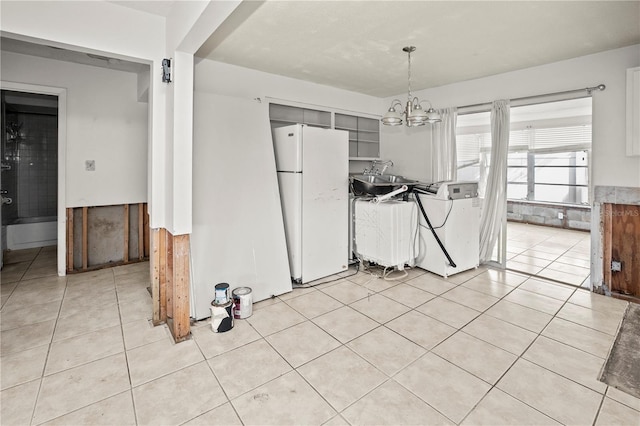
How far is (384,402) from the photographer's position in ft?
6.18

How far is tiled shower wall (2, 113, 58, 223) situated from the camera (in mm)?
5500

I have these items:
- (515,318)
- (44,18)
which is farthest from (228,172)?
(515,318)

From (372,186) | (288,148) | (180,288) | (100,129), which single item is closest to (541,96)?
(372,186)

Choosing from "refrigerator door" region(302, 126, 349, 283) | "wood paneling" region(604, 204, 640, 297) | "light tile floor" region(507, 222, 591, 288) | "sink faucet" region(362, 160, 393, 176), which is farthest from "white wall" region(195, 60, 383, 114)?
"wood paneling" region(604, 204, 640, 297)

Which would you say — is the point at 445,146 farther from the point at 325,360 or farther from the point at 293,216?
the point at 325,360

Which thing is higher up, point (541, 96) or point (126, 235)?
point (541, 96)

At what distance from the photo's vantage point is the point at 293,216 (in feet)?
12.3

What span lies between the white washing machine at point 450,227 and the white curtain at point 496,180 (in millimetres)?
255

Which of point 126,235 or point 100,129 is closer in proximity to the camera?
point 100,129

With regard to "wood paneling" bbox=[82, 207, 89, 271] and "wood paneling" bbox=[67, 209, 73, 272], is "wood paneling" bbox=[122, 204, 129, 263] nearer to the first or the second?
"wood paneling" bbox=[82, 207, 89, 271]

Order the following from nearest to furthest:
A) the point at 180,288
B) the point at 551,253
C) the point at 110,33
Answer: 1. the point at 110,33
2. the point at 180,288
3. the point at 551,253

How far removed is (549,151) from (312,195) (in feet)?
20.5

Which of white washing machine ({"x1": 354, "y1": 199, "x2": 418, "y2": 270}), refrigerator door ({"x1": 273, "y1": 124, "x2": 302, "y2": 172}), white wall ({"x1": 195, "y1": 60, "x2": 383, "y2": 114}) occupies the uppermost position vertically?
white wall ({"x1": 195, "y1": 60, "x2": 383, "y2": 114})

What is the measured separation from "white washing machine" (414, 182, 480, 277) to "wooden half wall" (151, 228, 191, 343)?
300 cm
